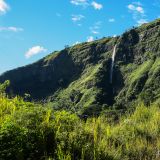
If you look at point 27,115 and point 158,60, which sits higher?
point 158,60

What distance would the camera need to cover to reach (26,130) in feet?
25.8

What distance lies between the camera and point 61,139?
8180mm

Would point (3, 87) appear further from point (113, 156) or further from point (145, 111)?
point (113, 156)

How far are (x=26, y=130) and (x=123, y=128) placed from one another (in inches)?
136

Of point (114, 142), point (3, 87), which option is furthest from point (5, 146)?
point (3, 87)

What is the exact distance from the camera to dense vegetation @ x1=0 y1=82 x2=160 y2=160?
755 centimetres

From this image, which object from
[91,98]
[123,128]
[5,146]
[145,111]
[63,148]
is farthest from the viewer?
[91,98]

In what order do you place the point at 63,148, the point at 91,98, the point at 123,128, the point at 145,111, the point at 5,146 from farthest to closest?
1. the point at 91,98
2. the point at 145,111
3. the point at 123,128
4. the point at 63,148
5. the point at 5,146

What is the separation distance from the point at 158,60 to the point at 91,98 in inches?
1389

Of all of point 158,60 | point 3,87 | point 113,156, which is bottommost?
point 113,156

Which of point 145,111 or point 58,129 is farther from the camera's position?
point 145,111

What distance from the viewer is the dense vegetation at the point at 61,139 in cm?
755

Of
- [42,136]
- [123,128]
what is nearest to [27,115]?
[42,136]

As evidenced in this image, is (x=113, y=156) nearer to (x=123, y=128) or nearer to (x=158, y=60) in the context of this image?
(x=123, y=128)
